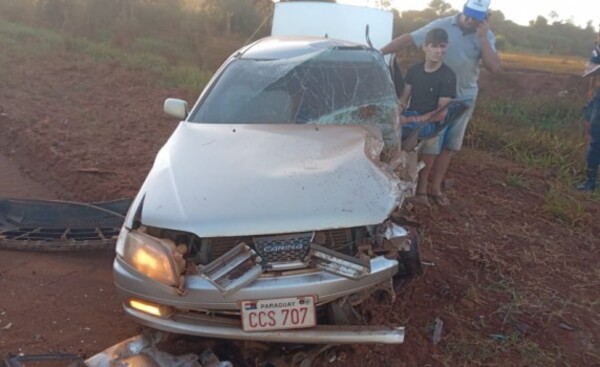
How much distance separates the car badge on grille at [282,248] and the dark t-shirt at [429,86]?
2.53m

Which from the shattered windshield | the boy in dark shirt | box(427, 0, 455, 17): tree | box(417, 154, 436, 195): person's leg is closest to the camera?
the shattered windshield

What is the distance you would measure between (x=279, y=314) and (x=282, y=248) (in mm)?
317

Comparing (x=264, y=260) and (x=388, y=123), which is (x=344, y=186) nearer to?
(x=264, y=260)

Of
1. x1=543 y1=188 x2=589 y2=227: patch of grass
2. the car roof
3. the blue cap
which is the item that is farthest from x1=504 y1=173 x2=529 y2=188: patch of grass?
the car roof

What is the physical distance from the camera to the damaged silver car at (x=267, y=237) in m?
2.59

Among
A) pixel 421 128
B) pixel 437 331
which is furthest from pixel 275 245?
pixel 421 128

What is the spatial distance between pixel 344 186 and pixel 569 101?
8.56 m

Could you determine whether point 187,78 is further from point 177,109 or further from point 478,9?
point 478,9

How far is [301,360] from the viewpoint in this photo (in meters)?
2.87

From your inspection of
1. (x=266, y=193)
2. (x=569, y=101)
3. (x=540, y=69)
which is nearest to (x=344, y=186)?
(x=266, y=193)

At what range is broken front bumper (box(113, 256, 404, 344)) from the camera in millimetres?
2564

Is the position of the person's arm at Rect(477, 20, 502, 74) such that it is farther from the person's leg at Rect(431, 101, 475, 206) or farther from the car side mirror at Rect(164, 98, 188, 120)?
the car side mirror at Rect(164, 98, 188, 120)

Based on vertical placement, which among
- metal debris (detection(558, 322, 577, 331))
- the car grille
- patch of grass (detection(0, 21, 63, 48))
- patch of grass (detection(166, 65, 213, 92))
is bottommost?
metal debris (detection(558, 322, 577, 331))

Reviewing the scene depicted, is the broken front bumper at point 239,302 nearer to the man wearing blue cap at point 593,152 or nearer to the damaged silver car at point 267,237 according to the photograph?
the damaged silver car at point 267,237
